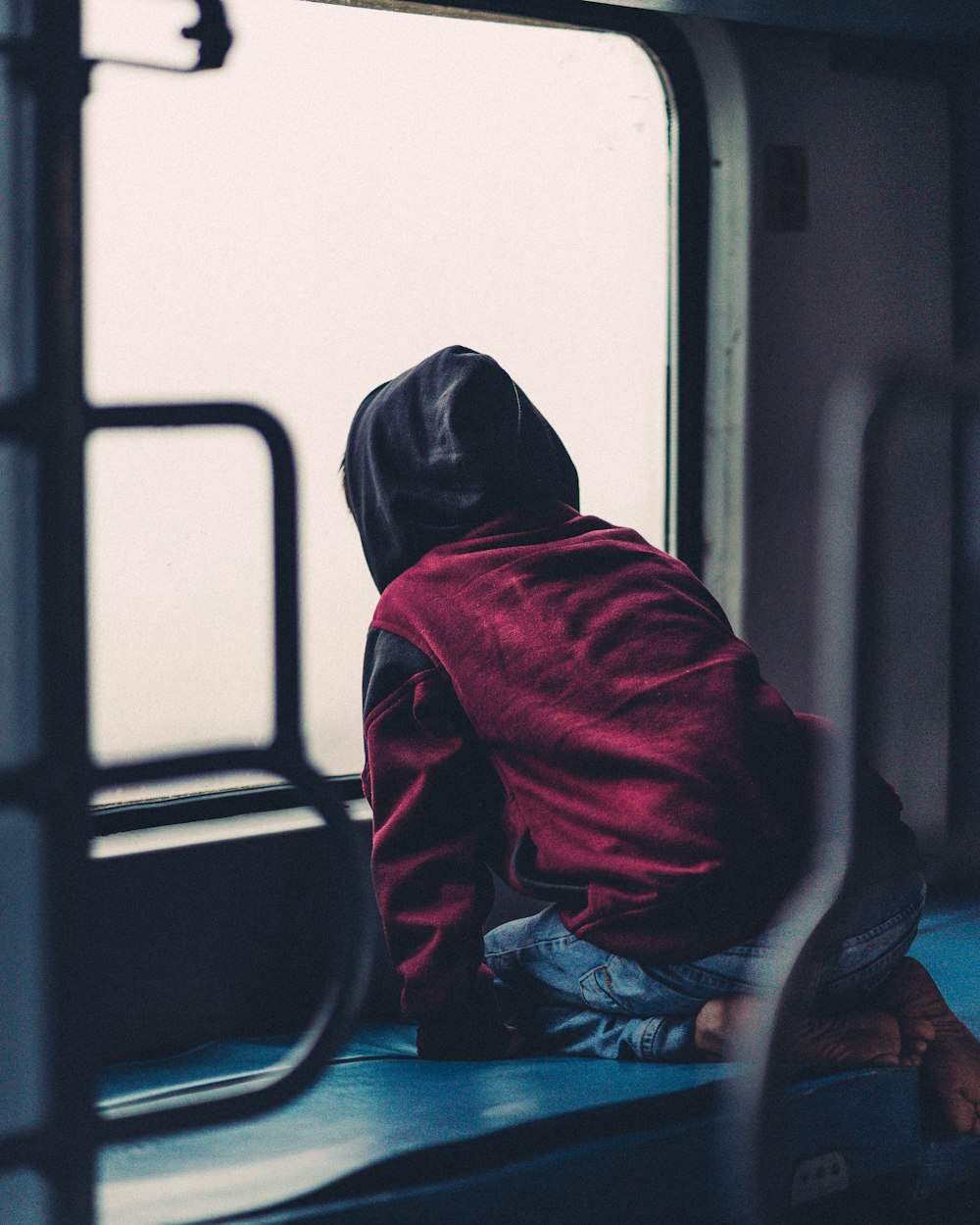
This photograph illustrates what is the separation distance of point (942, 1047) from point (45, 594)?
1448 mm

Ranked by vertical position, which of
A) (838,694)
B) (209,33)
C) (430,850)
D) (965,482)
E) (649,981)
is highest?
(209,33)

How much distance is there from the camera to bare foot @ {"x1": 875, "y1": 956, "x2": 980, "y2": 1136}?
6.48ft

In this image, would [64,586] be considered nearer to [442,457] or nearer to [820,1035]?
[442,457]

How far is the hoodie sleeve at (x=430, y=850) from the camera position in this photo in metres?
1.98

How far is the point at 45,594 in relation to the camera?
1.11 meters

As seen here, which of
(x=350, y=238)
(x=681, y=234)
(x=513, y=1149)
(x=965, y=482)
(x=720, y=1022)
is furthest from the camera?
(x=965, y=482)

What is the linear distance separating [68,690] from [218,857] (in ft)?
4.26

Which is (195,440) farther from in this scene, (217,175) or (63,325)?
(63,325)

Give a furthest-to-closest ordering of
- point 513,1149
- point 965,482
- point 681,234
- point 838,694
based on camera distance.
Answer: point 965,482
point 681,234
point 513,1149
point 838,694

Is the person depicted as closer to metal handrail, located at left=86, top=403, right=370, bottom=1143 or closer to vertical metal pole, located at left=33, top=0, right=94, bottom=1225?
metal handrail, located at left=86, top=403, right=370, bottom=1143

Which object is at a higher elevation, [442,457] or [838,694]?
[442,457]

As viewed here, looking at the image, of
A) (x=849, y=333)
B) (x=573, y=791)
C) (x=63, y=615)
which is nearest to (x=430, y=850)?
(x=573, y=791)

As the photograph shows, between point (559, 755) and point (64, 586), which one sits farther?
point (559, 755)

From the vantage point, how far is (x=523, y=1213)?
169 cm
